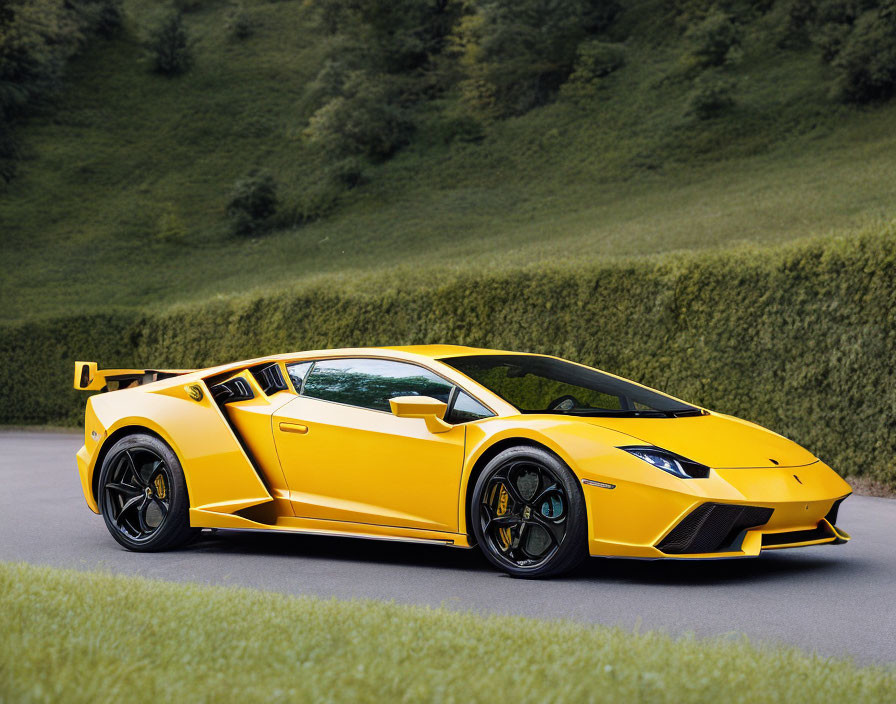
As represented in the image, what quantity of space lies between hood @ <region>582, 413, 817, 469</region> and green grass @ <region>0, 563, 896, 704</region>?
171cm

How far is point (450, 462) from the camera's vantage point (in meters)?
6.57

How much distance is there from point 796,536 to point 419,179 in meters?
49.1

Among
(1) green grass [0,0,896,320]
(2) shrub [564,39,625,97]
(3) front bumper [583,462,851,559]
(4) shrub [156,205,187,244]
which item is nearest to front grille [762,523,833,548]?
(3) front bumper [583,462,851,559]

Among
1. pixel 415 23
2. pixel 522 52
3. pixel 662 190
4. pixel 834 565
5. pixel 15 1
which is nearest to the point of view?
pixel 834 565

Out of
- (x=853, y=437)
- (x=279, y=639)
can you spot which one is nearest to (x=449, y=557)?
(x=279, y=639)

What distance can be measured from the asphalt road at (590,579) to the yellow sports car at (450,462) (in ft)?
0.81

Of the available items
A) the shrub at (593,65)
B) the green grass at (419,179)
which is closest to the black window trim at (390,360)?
the green grass at (419,179)

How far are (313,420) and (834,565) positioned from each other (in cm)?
353

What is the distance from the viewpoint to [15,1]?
52531 millimetres

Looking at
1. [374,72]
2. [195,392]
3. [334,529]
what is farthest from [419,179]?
[334,529]

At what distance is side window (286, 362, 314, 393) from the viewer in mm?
7457

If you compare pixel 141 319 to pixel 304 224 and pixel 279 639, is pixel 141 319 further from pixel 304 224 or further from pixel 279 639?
pixel 304 224

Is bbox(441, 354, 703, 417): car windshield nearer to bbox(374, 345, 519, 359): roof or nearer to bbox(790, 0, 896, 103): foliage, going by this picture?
bbox(374, 345, 519, 359): roof

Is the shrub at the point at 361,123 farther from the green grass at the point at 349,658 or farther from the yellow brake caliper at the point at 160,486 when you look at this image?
the green grass at the point at 349,658
